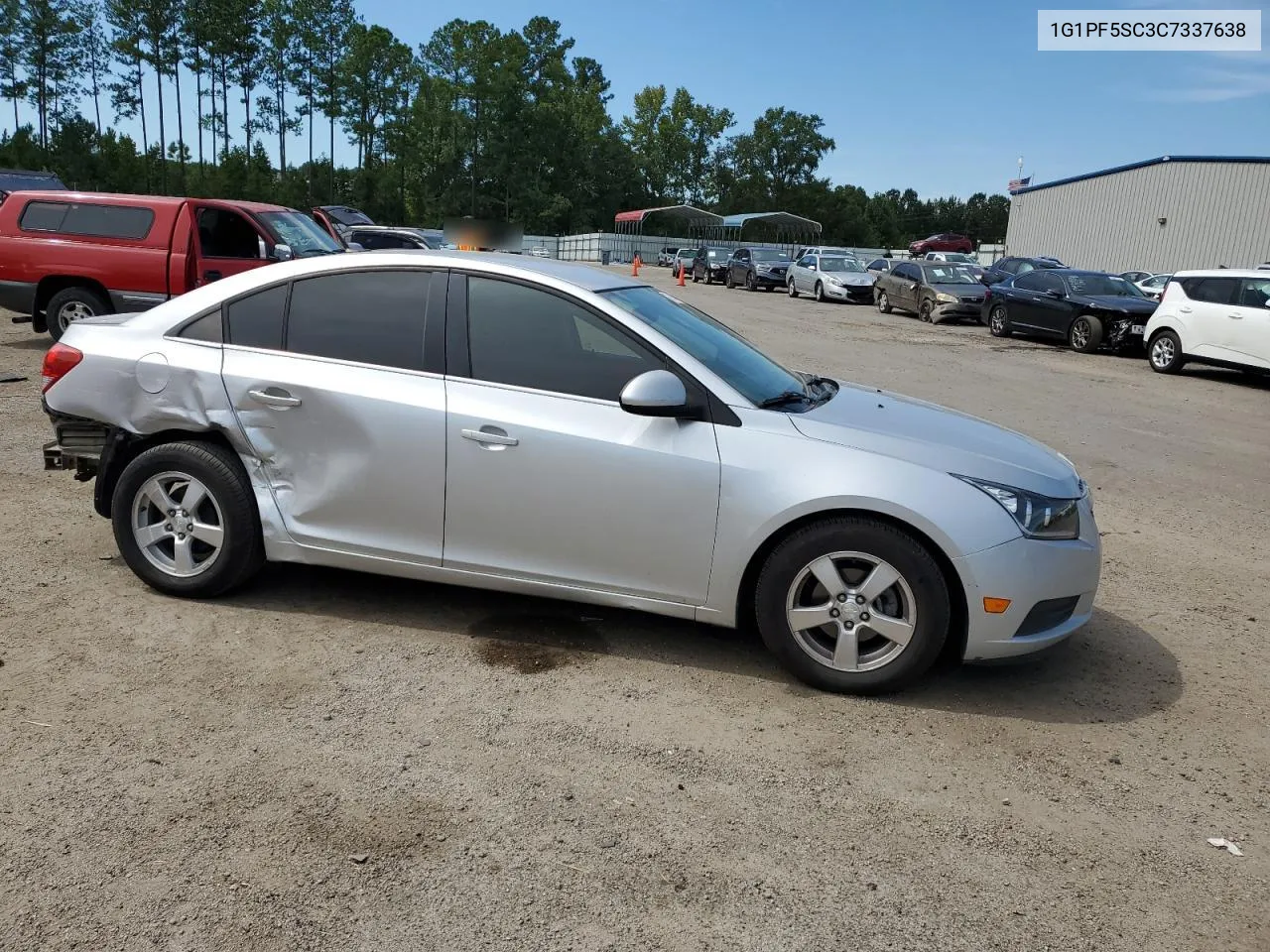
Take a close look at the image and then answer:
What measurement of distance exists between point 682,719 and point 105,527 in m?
3.84

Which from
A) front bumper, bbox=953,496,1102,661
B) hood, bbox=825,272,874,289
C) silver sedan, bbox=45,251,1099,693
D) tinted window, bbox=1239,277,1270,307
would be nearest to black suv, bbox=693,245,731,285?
hood, bbox=825,272,874,289

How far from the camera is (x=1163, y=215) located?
41.2 m

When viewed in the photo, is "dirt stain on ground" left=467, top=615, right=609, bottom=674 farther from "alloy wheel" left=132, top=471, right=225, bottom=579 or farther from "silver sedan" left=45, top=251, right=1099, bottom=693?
"alloy wheel" left=132, top=471, right=225, bottom=579

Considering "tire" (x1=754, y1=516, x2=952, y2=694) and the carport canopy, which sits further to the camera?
the carport canopy

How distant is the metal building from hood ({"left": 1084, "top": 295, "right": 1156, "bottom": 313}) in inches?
946

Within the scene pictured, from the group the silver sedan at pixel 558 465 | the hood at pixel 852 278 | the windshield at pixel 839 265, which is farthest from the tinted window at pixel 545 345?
the windshield at pixel 839 265

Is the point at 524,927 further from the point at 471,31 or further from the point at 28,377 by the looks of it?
the point at 471,31

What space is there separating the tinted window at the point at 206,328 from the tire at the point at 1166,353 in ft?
51.3

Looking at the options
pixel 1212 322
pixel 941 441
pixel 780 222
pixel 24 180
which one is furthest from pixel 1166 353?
pixel 780 222

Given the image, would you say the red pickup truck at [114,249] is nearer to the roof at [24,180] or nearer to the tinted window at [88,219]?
the tinted window at [88,219]

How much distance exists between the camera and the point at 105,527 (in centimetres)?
583

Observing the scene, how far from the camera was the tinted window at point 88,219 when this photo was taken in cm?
1168

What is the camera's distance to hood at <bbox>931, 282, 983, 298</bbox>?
2425 centimetres

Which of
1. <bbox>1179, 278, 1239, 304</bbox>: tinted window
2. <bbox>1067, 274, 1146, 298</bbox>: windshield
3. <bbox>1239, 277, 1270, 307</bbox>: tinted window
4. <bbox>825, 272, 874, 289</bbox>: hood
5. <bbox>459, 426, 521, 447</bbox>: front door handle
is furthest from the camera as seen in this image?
<bbox>825, 272, 874, 289</bbox>: hood
